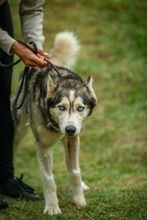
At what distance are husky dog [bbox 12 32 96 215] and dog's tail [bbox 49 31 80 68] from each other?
60 centimetres

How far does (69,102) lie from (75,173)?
0.72m

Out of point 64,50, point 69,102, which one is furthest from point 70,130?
point 64,50

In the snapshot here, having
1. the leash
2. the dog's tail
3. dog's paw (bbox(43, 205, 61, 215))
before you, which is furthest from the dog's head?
the dog's tail

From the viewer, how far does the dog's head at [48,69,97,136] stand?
3.98m

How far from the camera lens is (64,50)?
536 centimetres

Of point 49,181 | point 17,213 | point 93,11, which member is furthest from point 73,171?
point 93,11

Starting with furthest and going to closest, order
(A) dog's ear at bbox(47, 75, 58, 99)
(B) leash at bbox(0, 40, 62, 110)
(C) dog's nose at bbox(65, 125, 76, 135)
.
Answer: (B) leash at bbox(0, 40, 62, 110) → (A) dog's ear at bbox(47, 75, 58, 99) → (C) dog's nose at bbox(65, 125, 76, 135)

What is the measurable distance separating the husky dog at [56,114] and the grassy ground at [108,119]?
0.19 m

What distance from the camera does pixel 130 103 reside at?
8648mm

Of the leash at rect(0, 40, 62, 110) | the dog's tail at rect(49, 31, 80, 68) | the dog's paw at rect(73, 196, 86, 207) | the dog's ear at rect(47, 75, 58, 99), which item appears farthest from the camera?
the dog's tail at rect(49, 31, 80, 68)

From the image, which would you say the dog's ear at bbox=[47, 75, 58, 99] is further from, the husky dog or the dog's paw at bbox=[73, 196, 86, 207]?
the dog's paw at bbox=[73, 196, 86, 207]

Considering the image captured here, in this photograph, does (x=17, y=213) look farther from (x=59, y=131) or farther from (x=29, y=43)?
(x=29, y=43)

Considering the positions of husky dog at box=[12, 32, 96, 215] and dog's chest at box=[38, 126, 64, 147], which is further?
dog's chest at box=[38, 126, 64, 147]

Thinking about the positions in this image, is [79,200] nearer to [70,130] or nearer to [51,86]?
[70,130]
